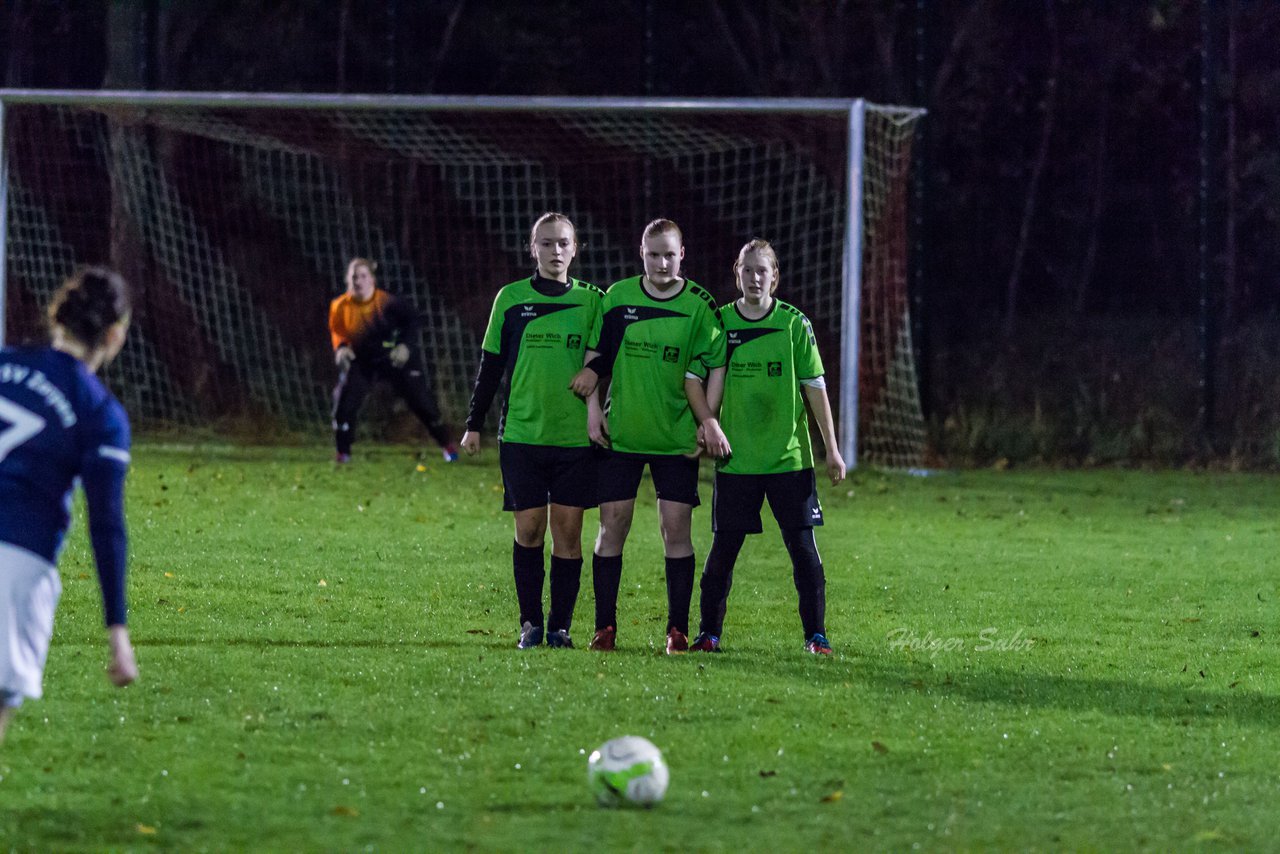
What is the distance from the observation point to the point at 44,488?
3.92 meters

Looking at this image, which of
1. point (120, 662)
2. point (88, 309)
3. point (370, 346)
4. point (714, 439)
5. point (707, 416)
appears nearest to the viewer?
point (120, 662)

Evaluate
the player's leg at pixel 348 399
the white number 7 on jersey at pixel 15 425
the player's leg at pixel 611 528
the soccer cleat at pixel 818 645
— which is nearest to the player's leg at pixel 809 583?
the soccer cleat at pixel 818 645

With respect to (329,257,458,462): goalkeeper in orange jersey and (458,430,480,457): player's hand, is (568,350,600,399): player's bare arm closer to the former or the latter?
(458,430,480,457): player's hand

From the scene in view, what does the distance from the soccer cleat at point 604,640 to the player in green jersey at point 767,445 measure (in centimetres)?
35

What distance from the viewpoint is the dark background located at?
16359mm

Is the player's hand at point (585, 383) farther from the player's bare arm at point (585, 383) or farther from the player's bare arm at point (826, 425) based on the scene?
the player's bare arm at point (826, 425)

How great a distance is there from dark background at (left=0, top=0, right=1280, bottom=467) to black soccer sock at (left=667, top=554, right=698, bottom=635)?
8988 mm

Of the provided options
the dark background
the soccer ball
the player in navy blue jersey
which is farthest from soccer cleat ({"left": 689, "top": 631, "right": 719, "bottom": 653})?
the dark background

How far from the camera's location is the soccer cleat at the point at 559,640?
270 inches

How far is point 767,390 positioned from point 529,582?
46.6 inches

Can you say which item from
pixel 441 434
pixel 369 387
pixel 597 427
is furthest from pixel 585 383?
pixel 441 434

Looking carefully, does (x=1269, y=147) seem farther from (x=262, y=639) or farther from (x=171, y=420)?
(x=262, y=639)

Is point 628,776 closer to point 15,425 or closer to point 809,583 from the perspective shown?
point 15,425

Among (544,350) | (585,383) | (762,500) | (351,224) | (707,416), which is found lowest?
(762,500)
